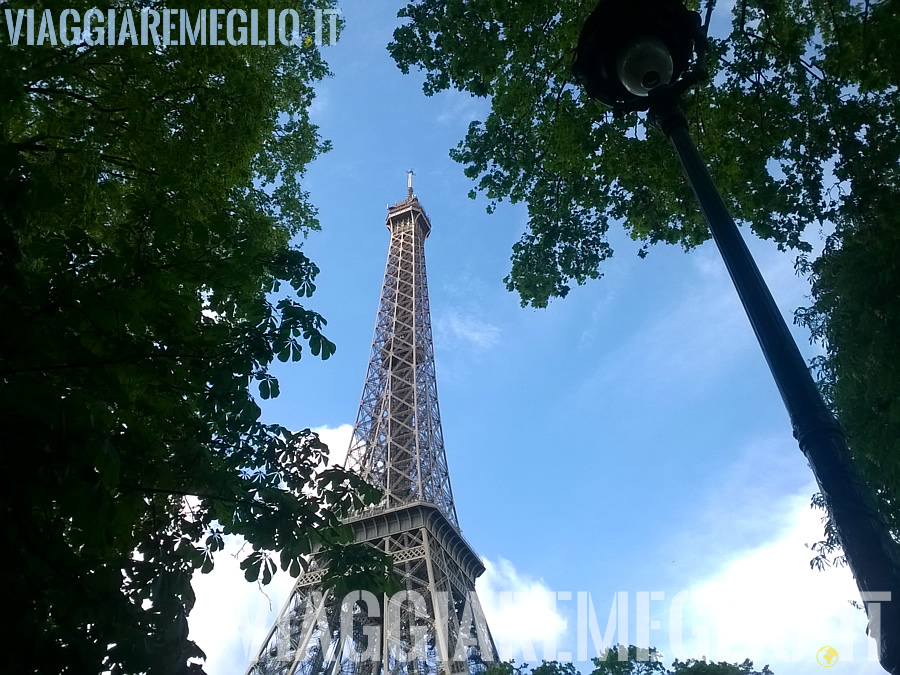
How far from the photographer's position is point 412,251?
55.3m

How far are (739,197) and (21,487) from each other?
9078 millimetres

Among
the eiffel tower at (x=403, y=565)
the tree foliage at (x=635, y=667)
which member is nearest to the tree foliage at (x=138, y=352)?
the tree foliage at (x=635, y=667)

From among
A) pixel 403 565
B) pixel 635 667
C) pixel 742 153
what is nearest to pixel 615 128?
pixel 742 153

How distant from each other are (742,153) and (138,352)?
822cm

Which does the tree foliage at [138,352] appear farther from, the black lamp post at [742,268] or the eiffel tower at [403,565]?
the eiffel tower at [403,565]

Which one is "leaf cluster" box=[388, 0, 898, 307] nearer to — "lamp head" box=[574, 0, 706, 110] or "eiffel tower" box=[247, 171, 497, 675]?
"lamp head" box=[574, 0, 706, 110]

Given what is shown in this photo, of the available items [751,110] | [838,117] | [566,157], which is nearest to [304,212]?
[566,157]

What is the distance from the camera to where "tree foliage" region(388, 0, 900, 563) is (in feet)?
22.3

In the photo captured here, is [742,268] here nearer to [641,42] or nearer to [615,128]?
[641,42]

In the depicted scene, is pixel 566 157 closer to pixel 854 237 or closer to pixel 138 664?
pixel 854 237

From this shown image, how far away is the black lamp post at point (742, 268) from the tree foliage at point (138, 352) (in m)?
2.61

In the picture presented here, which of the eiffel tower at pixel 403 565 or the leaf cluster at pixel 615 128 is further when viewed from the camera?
the eiffel tower at pixel 403 565

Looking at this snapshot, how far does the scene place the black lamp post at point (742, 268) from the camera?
257 centimetres

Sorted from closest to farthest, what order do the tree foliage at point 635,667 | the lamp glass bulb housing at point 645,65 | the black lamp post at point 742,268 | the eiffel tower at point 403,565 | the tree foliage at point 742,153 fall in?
the black lamp post at point 742,268, the lamp glass bulb housing at point 645,65, the tree foliage at point 742,153, the tree foliage at point 635,667, the eiffel tower at point 403,565
